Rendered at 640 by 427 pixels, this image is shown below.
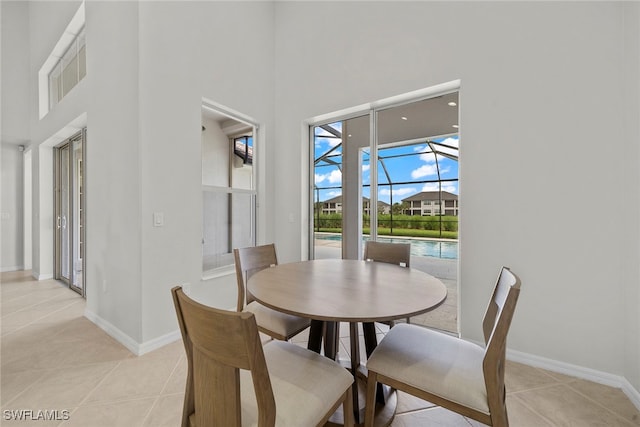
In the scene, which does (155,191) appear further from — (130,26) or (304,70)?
(304,70)

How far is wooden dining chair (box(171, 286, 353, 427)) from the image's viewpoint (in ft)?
2.37

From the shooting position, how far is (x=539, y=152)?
77.5 inches

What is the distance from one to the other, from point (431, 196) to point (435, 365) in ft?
6.04

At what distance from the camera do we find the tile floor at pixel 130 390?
148 cm

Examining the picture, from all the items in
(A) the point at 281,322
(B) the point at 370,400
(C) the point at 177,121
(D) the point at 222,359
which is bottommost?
(B) the point at 370,400

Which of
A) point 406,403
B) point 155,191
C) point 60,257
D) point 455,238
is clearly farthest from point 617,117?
point 60,257

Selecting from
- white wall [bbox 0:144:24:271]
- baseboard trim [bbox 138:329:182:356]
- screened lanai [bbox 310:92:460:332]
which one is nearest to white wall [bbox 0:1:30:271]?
white wall [bbox 0:144:24:271]

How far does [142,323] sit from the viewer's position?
215cm

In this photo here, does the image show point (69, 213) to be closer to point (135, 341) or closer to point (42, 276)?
point (42, 276)

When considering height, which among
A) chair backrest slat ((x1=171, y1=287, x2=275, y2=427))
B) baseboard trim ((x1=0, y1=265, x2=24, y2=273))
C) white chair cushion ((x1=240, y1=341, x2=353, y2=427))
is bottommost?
baseboard trim ((x1=0, y1=265, x2=24, y2=273))

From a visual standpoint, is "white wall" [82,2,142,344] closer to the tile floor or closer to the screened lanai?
the tile floor

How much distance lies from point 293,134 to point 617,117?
2832mm

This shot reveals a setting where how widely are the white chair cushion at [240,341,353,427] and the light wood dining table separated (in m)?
0.22

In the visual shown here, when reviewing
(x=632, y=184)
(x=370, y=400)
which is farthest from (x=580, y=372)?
(x=370, y=400)
